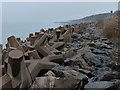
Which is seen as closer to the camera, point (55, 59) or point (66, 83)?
point (66, 83)

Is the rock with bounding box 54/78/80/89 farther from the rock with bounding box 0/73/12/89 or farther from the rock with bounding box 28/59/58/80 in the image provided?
the rock with bounding box 28/59/58/80

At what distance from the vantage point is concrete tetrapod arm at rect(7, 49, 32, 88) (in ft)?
7.86

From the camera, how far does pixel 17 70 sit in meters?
2.45

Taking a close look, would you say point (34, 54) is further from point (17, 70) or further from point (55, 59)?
point (17, 70)

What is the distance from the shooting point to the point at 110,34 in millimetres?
6984

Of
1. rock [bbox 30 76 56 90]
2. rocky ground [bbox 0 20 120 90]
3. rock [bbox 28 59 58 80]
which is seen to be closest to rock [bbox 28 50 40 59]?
rocky ground [bbox 0 20 120 90]

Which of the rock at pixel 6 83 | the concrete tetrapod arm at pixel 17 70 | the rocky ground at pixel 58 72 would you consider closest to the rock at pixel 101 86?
the rocky ground at pixel 58 72

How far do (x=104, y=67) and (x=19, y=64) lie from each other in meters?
1.06

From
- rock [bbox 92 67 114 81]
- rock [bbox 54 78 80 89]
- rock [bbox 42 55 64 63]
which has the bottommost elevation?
rock [bbox 92 67 114 81]

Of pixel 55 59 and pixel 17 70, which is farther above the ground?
pixel 17 70

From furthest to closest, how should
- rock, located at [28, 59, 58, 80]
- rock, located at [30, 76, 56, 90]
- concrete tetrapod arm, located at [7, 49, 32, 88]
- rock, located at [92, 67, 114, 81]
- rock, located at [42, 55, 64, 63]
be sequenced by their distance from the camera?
1. rock, located at [42, 55, 64, 63]
2. rock, located at [28, 59, 58, 80]
3. rock, located at [92, 67, 114, 81]
4. concrete tetrapod arm, located at [7, 49, 32, 88]
5. rock, located at [30, 76, 56, 90]

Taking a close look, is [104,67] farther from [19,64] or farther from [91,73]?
[19,64]

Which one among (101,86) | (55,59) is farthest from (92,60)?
(101,86)

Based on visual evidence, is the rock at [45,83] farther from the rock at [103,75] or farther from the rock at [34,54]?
the rock at [34,54]
